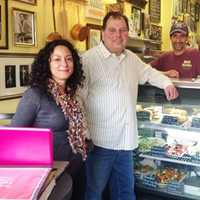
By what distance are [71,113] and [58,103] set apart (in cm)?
8

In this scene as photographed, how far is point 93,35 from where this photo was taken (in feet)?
12.4

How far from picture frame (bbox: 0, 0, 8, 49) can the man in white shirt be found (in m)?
0.70

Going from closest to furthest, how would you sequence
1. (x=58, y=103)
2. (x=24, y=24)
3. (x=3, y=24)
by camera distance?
(x=58, y=103)
(x=3, y=24)
(x=24, y=24)

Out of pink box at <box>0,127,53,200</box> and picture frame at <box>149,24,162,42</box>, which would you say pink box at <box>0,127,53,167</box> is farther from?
picture frame at <box>149,24,162,42</box>

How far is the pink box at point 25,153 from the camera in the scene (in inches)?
42.6

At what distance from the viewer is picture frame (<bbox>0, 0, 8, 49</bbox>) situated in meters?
2.53

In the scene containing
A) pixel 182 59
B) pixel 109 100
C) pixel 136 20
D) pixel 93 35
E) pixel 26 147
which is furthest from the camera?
pixel 136 20

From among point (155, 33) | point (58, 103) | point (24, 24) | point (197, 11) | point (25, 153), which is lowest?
point (25, 153)

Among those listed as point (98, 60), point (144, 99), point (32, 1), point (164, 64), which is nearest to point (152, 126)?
point (144, 99)

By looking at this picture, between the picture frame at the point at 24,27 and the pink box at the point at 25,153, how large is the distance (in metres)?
1.68

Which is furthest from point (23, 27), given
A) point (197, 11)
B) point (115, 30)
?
point (197, 11)

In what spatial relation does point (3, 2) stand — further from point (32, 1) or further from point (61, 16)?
point (61, 16)

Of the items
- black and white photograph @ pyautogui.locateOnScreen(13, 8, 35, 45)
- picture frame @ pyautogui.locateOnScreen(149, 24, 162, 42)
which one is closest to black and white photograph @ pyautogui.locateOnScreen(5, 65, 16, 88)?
black and white photograph @ pyautogui.locateOnScreen(13, 8, 35, 45)

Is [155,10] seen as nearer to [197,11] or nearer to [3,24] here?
[197,11]
